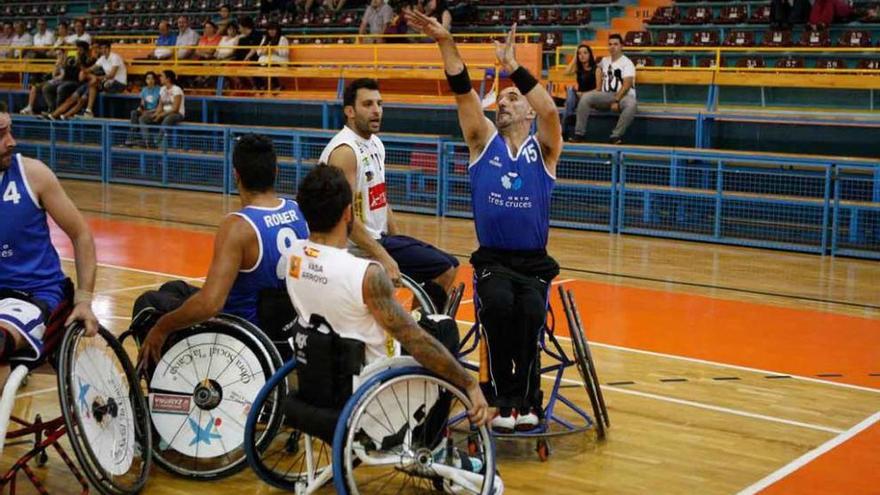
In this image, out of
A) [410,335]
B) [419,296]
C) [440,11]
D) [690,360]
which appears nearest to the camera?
[410,335]

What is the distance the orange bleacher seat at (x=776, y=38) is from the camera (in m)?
15.3

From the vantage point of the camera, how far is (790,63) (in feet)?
49.3

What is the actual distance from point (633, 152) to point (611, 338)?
5.34 meters

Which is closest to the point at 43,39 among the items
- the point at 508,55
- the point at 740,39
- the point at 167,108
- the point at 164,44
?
the point at 164,44

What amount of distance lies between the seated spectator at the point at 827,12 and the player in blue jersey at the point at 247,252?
11.6 meters

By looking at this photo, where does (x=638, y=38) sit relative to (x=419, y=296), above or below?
above

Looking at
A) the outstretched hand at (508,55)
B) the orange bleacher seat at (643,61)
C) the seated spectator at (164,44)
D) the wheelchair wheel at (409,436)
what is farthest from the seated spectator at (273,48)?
the wheelchair wheel at (409,436)

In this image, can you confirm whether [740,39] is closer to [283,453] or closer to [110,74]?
[110,74]

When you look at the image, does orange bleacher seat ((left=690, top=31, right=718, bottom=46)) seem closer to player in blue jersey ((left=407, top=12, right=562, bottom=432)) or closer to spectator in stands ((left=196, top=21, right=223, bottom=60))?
spectator in stands ((left=196, top=21, right=223, bottom=60))

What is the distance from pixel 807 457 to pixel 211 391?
2.72 metres

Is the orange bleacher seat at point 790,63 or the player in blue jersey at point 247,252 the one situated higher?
the orange bleacher seat at point 790,63

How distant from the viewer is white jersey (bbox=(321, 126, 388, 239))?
654cm

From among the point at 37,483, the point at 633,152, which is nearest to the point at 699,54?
the point at 633,152

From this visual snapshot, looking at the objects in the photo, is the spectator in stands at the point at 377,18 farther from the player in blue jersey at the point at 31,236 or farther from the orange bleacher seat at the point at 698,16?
the player in blue jersey at the point at 31,236
